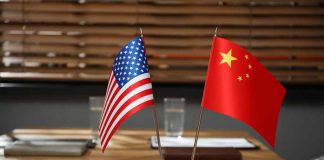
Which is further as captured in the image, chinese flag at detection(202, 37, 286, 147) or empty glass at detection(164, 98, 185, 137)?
empty glass at detection(164, 98, 185, 137)

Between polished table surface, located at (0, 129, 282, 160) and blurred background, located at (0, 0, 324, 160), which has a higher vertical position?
blurred background, located at (0, 0, 324, 160)

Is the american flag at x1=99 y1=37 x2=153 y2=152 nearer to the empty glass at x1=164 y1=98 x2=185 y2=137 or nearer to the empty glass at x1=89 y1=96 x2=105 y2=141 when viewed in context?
the empty glass at x1=89 y1=96 x2=105 y2=141

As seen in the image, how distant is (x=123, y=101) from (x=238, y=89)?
0.28 meters

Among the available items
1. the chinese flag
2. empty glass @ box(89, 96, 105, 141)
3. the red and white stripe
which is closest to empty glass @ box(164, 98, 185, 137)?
empty glass @ box(89, 96, 105, 141)

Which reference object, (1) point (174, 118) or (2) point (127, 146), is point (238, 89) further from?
(1) point (174, 118)

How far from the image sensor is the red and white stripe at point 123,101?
1145mm

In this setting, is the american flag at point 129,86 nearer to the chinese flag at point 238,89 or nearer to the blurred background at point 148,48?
the chinese flag at point 238,89

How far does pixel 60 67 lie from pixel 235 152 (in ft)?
5.21

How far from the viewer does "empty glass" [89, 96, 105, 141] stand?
1779 mm

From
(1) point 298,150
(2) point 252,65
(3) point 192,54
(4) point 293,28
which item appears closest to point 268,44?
(4) point 293,28

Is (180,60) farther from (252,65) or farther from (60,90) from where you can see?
(252,65)

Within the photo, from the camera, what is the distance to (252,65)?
3.64 feet

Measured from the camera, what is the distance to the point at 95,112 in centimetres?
180

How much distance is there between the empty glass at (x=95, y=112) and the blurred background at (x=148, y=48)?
97cm
